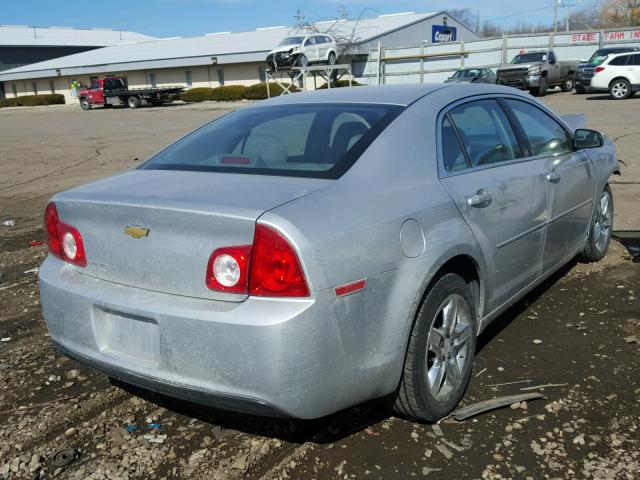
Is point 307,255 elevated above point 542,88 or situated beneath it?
elevated above

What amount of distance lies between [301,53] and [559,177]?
34.5m

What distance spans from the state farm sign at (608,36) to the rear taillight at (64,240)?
124 feet

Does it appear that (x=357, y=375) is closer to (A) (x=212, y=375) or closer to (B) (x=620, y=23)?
(A) (x=212, y=375)

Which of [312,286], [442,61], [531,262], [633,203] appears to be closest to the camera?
[312,286]

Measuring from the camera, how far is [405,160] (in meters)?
3.05

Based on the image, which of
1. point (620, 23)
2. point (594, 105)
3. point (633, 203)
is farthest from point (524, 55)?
point (620, 23)

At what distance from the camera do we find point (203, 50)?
5184 centimetres

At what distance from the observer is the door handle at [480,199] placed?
3271mm

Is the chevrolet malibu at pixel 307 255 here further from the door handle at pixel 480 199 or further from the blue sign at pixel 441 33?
the blue sign at pixel 441 33

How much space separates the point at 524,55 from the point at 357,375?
30045mm

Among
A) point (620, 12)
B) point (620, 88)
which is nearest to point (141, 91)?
point (620, 88)

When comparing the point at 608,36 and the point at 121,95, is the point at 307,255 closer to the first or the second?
the point at 608,36

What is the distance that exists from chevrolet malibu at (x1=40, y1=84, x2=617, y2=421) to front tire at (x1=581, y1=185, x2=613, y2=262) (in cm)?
161

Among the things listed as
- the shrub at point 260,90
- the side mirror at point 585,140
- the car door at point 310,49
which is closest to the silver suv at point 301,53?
the car door at point 310,49
